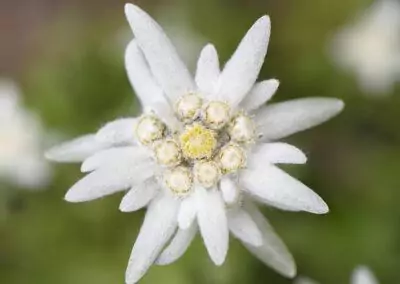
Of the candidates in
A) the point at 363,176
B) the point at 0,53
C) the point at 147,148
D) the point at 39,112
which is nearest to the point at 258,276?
the point at 363,176

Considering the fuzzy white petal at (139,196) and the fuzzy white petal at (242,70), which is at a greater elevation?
the fuzzy white petal at (242,70)

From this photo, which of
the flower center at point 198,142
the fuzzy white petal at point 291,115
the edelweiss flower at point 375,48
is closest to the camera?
the flower center at point 198,142

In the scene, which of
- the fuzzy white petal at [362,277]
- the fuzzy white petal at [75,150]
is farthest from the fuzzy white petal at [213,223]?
the fuzzy white petal at [362,277]

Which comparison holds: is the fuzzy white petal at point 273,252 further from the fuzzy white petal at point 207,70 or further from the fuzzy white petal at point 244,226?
the fuzzy white petal at point 207,70

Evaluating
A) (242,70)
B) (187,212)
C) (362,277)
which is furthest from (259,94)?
(362,277)

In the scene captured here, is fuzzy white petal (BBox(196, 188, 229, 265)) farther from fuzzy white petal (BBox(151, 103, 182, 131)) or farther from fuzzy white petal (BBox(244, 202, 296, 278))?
fuzzy white petal (BBox(244, 202, 296, 278))

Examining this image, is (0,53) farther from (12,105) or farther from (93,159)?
(93,159)
